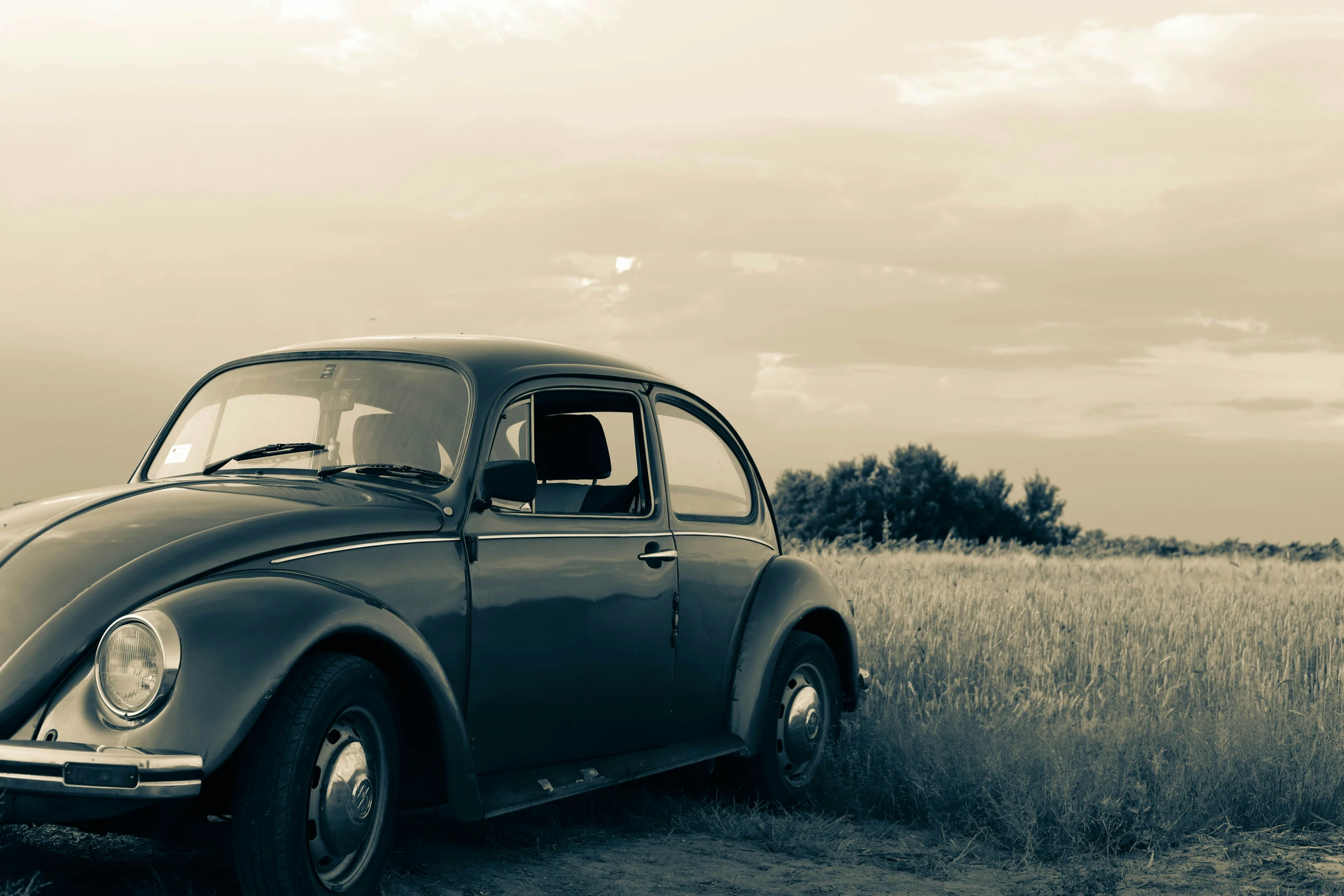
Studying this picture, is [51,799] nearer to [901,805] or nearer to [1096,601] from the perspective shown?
[901,805]

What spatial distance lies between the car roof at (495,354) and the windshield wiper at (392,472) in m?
0.44

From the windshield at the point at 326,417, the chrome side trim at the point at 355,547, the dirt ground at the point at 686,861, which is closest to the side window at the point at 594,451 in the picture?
the windshield at the point at 326,417

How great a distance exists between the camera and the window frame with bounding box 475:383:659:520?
5191 mm

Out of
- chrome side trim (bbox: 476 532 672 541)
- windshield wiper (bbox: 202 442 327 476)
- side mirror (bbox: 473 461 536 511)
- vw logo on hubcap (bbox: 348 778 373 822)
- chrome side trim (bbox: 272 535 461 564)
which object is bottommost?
vw logo on hubcap (bbox: 348 778 373 822)

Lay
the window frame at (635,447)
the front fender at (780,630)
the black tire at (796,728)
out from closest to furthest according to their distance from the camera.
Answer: the window frame at (635,447) < the front fender at (780,630) < the black tire at (796,728)

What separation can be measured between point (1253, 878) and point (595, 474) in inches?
148

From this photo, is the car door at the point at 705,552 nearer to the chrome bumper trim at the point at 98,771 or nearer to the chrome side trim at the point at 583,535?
the chrome side trim at the point at 583,535

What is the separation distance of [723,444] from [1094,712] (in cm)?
373

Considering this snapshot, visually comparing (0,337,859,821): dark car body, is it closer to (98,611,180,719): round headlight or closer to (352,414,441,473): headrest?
(98,611,180,719): round headlight

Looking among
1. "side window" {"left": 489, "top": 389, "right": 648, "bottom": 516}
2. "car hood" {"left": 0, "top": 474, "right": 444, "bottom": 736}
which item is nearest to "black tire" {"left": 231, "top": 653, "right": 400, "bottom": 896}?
"car hood" {"left": 0, "top": 474, "right": 444, "bottom": 736}

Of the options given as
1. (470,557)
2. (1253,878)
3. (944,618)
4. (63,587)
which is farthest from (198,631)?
(944,618)

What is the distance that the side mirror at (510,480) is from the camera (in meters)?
4.78

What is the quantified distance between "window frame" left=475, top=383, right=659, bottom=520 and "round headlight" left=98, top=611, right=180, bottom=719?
1.40 m

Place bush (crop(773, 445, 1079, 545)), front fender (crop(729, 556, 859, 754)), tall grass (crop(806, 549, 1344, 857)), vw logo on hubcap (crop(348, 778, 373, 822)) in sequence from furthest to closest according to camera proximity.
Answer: bush (crop(773, 445, 1079, 545)), tall grass (crop(806, 549, 1344, 857)), front fender (crop(729, 556, 859, 754)), vw logo on hubcap (crop(348, 778, 373, 822))
